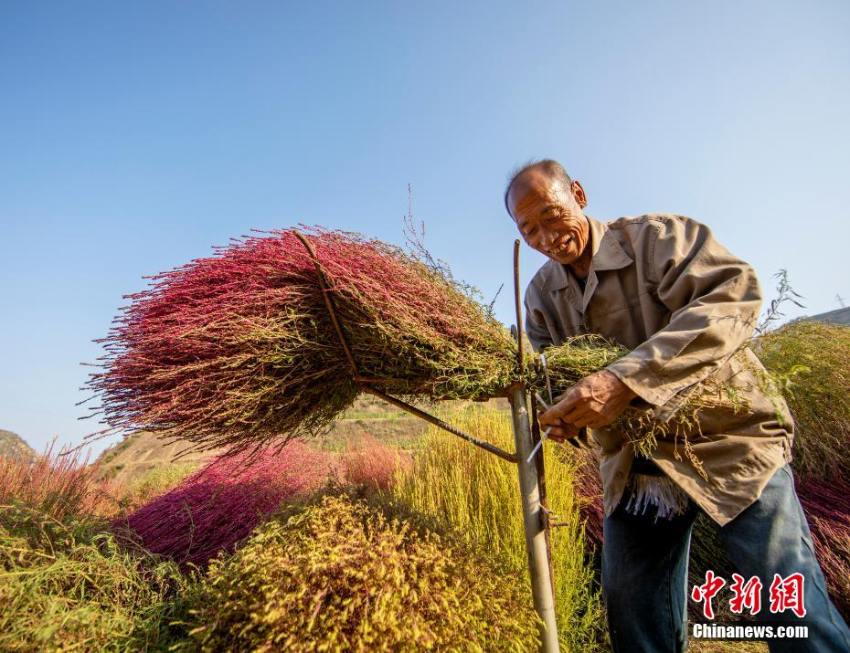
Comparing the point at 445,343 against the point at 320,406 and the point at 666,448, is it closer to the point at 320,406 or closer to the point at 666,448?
the point at 320,406

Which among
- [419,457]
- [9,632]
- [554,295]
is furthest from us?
[419,457]

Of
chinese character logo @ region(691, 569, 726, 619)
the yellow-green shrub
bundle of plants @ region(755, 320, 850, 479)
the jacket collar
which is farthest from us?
bundle of plants @ region(755, 320, 850, 479)

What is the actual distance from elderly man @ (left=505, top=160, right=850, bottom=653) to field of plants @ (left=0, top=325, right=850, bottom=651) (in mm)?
234

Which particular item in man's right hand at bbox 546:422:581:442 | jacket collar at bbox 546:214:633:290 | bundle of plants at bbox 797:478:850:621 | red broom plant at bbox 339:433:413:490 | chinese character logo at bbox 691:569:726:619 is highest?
jacket collar at bbox 546:214:633:290

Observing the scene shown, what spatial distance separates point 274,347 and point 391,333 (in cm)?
40

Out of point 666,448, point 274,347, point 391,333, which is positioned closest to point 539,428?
point 666,448

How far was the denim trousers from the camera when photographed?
4.22 ft

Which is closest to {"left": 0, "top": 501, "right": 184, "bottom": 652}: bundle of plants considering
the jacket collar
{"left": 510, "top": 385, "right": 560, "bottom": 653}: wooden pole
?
{"left": 510, "top": 385, "right": 560, "bottom": 653}: wooden pole

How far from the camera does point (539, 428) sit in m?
1.53

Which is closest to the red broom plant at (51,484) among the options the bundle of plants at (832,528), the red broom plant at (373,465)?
the red broom plant at (373,465)

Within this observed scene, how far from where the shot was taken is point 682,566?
1.76 m

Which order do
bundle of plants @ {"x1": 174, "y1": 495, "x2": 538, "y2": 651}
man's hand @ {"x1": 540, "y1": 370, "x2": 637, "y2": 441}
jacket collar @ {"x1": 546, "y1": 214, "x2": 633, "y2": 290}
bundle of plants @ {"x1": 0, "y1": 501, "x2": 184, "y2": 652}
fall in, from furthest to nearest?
jacket collar @ {"x1": 546, "y1": 214, "x2": 633, "y2": 290} → bundle of plants @ {"x1": 0, "y1": 501, "x2": 184, "y2": 652} → man's hand @ {"x1": 540, "y1": 370, "x2": 637, "y2": 441} → bundle of plants @ {"x1": 174, "y1": 495, "x2": 538, "y2": 651}

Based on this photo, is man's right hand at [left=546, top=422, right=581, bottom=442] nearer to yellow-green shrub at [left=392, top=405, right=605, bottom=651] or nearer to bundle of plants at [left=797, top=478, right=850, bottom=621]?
yellow-green shrub at [left=392, top=405, right=605, bottom=651]

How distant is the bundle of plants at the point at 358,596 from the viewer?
3.50 feet
